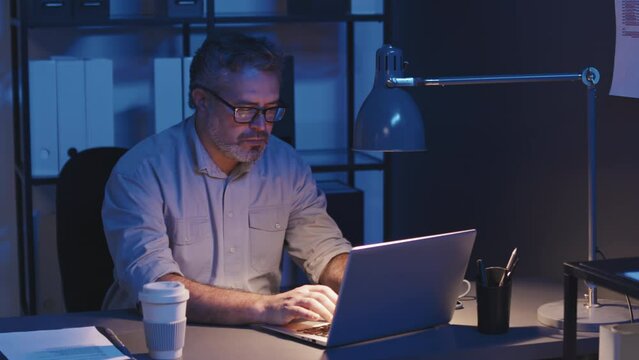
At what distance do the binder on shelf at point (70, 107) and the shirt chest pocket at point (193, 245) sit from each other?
1.02 meters

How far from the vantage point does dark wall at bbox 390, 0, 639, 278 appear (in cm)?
250

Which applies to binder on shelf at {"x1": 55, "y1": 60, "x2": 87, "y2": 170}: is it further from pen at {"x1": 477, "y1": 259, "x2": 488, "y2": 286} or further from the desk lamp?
pen at {"x1": 477, "y1": 259, "x2": 488, "y2": 286}

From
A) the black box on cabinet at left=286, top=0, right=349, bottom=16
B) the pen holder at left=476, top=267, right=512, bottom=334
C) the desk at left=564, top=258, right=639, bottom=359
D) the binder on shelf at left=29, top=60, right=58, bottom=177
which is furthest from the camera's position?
the black box on cabinet at left=286, top=0, right=349, bottom=16

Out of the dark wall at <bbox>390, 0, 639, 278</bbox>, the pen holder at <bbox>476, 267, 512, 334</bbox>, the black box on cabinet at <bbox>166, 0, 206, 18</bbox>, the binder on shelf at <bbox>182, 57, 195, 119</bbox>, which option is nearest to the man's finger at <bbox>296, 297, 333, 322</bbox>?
the pen holder at <bbox>476, 267, 512, 334</bbox>

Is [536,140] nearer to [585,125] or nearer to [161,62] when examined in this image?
[585,125]

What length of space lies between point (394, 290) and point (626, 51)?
0.81 meters

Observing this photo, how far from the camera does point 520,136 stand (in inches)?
114

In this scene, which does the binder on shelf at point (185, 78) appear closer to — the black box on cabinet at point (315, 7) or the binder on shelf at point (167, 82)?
the binder on shelf at point (167, 82)

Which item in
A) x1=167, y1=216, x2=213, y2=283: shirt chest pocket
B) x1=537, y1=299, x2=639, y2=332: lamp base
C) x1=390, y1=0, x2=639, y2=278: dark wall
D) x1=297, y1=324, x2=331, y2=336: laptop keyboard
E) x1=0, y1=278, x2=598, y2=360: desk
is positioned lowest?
x1=0, y1=278, x2=598, y2=360: desk

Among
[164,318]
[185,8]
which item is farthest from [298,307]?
[185,8]

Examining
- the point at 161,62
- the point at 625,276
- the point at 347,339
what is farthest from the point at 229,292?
the point at 161,62

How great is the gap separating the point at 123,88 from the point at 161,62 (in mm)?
407

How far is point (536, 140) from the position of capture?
281 centimetres

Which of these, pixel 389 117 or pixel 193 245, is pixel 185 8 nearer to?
pixel 193 245
